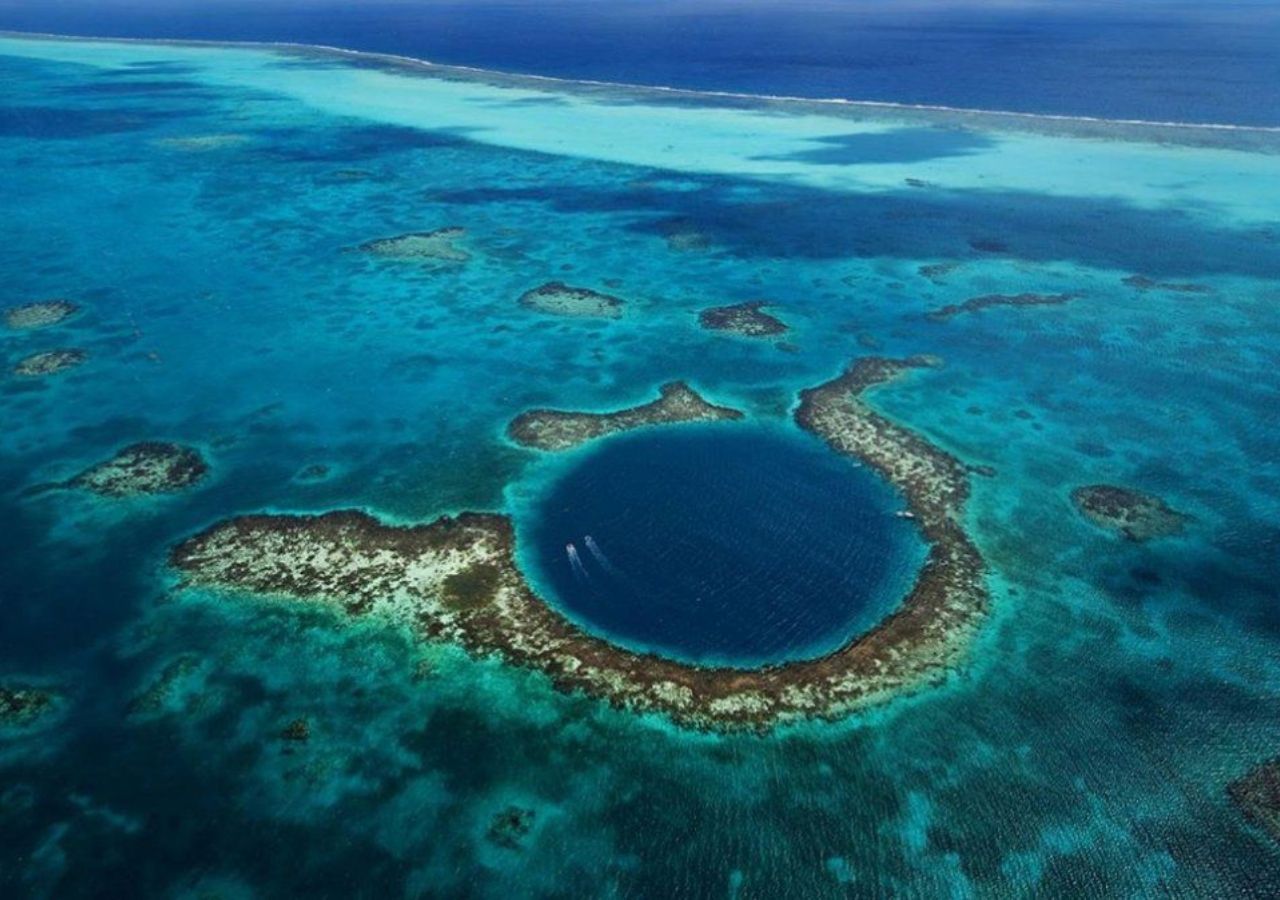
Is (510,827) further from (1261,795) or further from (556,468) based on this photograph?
(1261,795)

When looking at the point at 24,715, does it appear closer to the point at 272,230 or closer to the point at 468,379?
the point at 468,379

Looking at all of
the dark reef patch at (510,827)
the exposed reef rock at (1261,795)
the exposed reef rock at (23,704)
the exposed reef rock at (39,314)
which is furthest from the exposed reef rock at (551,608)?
the exposed reef rock at (39,314)

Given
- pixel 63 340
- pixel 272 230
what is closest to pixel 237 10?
pixel 272 230

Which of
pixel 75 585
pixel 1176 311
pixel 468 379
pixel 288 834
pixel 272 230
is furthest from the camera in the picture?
pixel 272 230

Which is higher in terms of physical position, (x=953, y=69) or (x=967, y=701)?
(x=953, y=69)

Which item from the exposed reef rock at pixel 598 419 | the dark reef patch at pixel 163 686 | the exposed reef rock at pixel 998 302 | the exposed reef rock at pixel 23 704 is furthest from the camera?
the exposed reef rock at pixel 998 302

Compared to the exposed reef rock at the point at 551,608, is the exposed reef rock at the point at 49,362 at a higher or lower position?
lower

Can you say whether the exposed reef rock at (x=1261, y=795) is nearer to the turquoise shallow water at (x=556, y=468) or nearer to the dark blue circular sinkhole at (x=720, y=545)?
the turquoise shallow water at (x=556, y=468)
